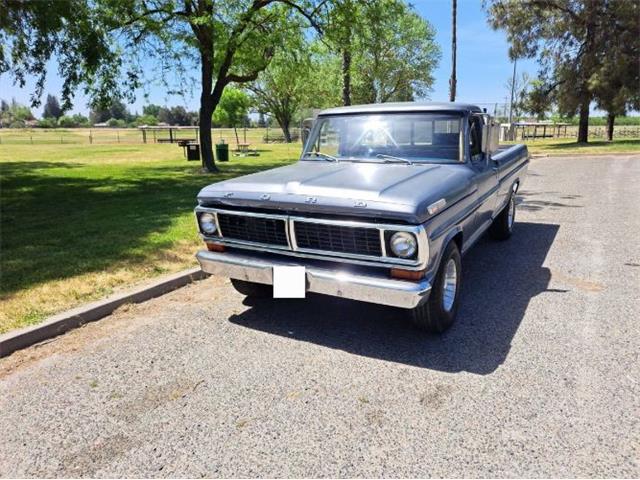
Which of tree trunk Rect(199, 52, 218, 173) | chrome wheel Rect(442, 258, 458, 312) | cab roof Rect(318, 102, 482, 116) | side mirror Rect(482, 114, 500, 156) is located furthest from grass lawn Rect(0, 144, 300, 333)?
tree trunk Rect(199, 52, 218, 173)

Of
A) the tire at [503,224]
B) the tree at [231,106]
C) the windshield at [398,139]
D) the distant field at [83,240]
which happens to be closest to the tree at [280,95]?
the tree at [231,106]

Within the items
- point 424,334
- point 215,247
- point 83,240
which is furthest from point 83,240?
point 424,334

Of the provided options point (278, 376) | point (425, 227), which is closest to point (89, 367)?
point (278, 376)

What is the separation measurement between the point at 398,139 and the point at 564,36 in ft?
92.3

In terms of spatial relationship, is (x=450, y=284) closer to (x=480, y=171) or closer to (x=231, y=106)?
(x=480, y=171)

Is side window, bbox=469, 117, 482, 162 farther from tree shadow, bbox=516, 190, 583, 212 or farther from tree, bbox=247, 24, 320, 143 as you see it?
tree, bbox=247, 24, 320, 143

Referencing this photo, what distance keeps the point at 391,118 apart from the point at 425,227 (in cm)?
184

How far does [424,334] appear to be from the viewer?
12.3 feet

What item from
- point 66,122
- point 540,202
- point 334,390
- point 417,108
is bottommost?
point 334,390

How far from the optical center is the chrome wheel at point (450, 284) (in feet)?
12.4

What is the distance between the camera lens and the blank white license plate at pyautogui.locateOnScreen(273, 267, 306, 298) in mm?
3496

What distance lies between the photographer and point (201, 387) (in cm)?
310

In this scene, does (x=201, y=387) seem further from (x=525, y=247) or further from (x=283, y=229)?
(x=525, y=247)

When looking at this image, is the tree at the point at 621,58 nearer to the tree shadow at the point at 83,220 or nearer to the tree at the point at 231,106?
the tree shadow at the point at 83,220
